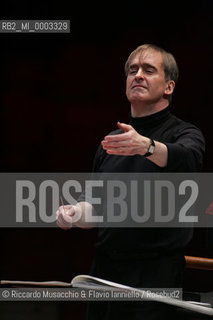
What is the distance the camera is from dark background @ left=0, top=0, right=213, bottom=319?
2.41 metres

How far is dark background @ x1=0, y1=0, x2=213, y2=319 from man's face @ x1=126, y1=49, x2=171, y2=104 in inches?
34.8

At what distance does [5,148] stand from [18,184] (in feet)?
0.69

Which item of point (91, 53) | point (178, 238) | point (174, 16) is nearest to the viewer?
point (178, 238)

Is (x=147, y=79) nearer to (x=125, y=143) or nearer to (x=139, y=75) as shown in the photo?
(x=139, y=75)

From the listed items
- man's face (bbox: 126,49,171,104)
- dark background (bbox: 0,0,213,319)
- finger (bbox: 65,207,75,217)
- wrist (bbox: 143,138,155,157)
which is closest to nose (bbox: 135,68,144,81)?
man's face (bbox: 126,49,171,104)

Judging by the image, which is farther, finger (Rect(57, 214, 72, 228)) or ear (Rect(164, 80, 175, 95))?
ear (Rect(164, 80, 175, 95))

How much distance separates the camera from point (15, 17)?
2428 mm

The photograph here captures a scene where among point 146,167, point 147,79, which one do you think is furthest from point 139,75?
point 146,167

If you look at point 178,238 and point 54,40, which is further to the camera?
point 54,40

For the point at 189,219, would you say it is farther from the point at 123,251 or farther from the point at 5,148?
the point at 5,148

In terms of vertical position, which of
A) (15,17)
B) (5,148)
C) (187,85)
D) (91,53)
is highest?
(15,17)

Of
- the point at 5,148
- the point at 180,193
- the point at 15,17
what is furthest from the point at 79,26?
the point at 180,193

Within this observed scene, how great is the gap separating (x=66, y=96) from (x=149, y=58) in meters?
1.09

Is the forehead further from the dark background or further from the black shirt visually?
the dark background
